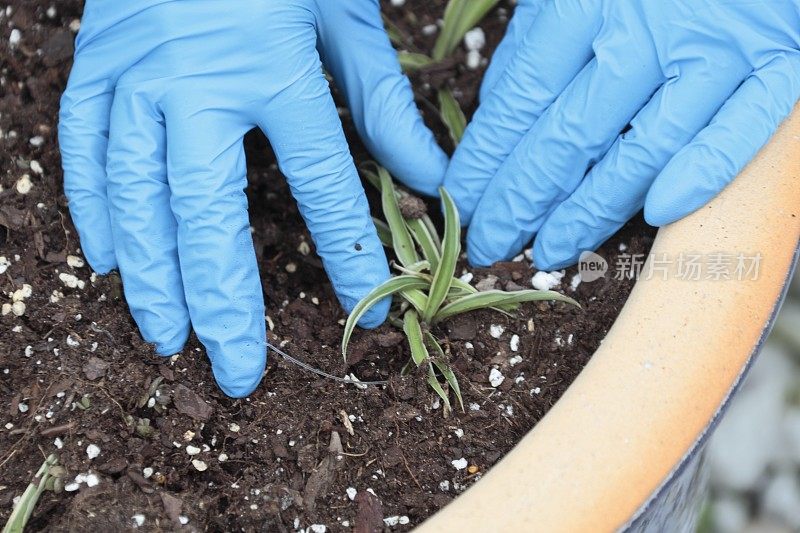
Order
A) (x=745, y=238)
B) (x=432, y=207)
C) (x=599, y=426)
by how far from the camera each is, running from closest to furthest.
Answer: (x=599, y=426), (x=745, y=238), (x=432, y=207)

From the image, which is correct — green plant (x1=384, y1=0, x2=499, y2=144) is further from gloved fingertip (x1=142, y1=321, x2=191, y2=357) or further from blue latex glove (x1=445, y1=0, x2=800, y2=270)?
gloved fingertip (x1=142, y1=321, x2=191, y2=357)

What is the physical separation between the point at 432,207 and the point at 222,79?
46 cm

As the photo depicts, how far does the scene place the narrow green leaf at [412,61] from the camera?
1477mm

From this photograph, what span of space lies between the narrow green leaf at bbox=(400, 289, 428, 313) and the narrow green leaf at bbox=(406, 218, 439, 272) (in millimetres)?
62

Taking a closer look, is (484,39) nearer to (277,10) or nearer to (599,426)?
(277,10)

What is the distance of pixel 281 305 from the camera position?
125 centimetres

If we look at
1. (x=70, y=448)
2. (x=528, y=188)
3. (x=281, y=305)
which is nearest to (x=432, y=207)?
(x=528, y=188)

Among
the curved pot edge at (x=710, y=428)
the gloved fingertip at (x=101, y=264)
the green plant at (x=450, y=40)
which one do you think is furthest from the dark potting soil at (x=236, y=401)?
the green plant at (x=450, y=40)

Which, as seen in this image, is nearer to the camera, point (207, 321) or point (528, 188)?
point (207, 321)

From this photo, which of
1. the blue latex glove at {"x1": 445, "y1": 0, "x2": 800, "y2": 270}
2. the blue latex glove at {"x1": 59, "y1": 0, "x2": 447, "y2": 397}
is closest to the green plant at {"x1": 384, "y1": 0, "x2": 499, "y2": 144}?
the blue latex glove at {"x1": 445, "y1": 0, "x2": 800, "y2": 270}

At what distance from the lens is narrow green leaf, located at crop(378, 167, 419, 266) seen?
126cm

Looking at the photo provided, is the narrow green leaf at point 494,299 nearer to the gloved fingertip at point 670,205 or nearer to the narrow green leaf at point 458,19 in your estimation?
the gloved fingertip at point 670,205

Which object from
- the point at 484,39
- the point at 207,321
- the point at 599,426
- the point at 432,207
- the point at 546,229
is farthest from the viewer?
the point at 484,39

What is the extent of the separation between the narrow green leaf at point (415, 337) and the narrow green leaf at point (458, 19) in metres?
0.59
